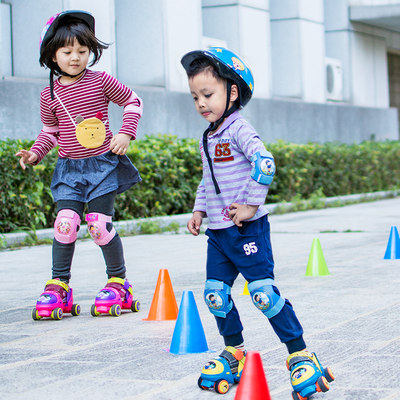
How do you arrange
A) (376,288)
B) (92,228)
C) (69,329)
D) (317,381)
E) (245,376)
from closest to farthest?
(245,376)
(317,381)
(69,329)
(92,228)
(376,288)

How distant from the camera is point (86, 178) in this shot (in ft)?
17.3

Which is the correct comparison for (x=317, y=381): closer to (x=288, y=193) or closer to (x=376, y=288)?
(x=376, y=288)

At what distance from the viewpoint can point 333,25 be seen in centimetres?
2138

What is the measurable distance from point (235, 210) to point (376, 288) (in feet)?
8.97

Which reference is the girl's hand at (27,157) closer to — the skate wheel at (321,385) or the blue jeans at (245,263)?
the blue jeans at (245,263)

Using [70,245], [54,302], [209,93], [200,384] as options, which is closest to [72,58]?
[70,245]

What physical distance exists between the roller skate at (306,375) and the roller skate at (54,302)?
2.05m

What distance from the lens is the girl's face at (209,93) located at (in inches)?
147

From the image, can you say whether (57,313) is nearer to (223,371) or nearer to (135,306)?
(135,306)

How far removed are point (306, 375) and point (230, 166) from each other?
957mm

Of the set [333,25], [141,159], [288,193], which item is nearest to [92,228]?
[141,159]

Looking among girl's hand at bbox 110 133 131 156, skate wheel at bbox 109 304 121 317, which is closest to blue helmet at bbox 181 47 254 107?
girl's hand at bbox 110 133 131 156

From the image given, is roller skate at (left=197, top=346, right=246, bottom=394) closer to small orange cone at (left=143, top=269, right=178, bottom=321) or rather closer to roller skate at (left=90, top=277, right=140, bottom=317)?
small orange cone at (left=143, top=269, right=178, bottom=321)

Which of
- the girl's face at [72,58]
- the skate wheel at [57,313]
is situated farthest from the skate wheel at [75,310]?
the girl's face at [72,58]
